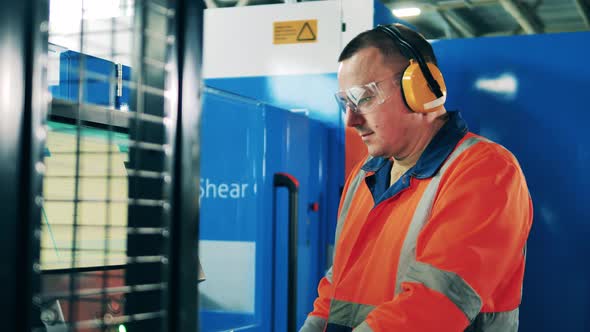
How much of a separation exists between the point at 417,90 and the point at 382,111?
13cm

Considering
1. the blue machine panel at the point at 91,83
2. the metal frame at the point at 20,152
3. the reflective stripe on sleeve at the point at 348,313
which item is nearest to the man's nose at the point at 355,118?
the reflective stripe on sleeve at the point at 348,313

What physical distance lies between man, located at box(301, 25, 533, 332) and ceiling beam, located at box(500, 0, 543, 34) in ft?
23.4

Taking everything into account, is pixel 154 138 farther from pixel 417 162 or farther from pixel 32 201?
pixel 417 162

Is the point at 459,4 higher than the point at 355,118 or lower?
higher

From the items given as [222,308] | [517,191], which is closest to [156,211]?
[517,191]

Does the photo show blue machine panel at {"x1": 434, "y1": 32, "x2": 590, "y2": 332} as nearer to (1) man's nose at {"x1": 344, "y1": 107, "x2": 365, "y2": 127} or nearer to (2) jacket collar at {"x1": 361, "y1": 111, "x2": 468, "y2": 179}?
(2) jacket collar at {"x1": 361, "y1": 111, "x2": 468, "y2": 179}

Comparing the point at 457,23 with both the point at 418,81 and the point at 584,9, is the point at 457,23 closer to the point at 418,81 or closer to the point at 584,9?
the point at 584,9

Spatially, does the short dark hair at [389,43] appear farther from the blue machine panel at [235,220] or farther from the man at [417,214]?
the blue machine panel at [235,220]

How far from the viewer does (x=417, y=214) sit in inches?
76.2

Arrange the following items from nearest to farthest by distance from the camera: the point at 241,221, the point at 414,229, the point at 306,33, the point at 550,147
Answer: the point at 414,229
the point at 241,221
the point at 550,147
the point at 306,33

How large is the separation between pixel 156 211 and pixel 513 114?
6.85 feet

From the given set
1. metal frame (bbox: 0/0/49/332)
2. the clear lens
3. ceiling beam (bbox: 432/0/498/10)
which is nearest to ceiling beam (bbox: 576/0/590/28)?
ceiling beam (bbox: 432/0/498/10)

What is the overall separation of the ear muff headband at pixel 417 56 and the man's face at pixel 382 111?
0.05m

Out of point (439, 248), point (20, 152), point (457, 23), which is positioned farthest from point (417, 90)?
point (457, 23)
